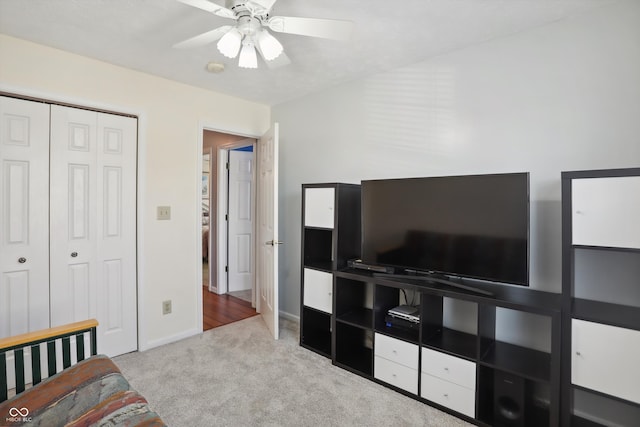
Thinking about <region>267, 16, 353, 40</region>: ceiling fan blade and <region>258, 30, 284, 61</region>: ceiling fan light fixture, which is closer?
<region>267, 16, 353, 40</region>: ceiling fan blade

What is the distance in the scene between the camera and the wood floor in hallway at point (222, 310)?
3578 millimetres

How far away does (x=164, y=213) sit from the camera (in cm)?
301

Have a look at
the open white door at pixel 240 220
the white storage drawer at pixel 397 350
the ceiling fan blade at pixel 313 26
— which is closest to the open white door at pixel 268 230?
the open white door at pixel 240 220

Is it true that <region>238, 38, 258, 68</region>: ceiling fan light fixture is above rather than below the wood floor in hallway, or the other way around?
above

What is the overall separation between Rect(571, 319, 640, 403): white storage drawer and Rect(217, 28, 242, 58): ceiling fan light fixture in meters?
2.19

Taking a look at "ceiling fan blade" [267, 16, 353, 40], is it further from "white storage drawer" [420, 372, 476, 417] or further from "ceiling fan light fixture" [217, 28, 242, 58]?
"white storage drawer" [420, 372, 476, 417]

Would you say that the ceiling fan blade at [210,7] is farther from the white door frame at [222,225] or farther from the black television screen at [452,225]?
the white door frame at [222,225]

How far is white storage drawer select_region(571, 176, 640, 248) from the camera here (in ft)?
4.89

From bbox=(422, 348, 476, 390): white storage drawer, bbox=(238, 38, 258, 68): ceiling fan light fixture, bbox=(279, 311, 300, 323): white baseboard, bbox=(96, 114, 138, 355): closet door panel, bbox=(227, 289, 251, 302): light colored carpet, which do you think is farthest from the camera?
bbox=(227, 289, 251, 302): light colored carpet

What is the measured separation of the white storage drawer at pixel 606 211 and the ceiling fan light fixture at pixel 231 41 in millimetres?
1833

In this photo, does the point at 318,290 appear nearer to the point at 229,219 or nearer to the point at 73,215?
the point at 73,215

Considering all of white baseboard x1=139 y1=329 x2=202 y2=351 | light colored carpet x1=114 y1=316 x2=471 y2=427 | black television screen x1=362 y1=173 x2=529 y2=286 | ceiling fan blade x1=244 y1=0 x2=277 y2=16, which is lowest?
light colored carpet x1=114 y1=316 x2=471 y2=427

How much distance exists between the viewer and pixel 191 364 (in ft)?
8.65

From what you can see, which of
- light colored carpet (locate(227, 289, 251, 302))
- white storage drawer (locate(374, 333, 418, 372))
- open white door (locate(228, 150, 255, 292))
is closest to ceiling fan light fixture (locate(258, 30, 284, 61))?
white storage drawer (locate(374, 333, 418, 372))
